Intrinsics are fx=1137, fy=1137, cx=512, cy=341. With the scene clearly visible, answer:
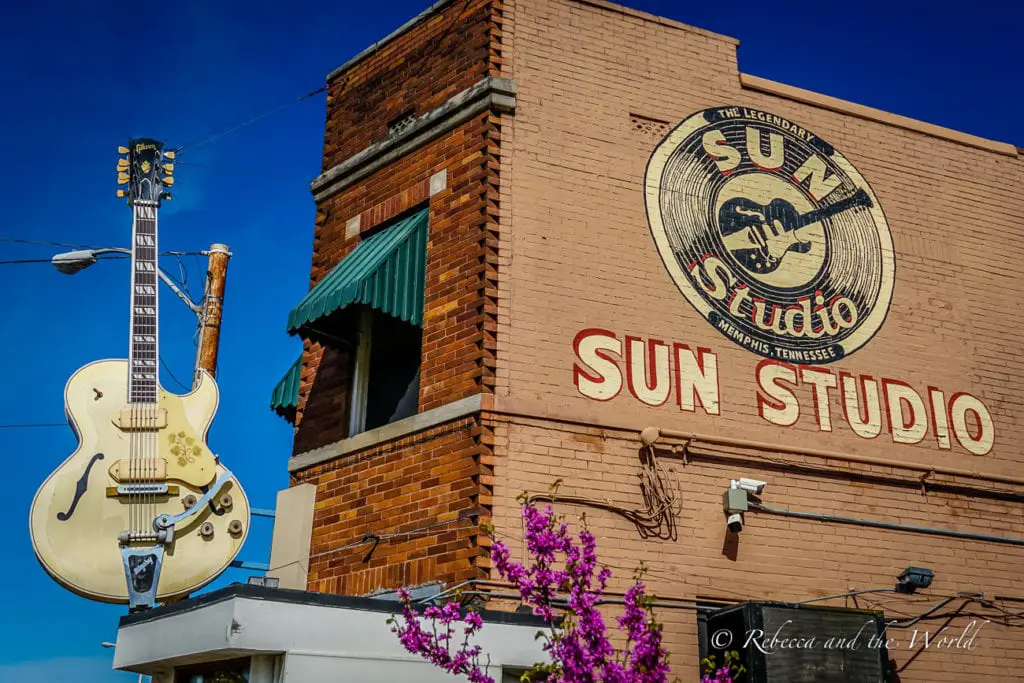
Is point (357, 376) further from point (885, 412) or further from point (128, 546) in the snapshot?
point (885, 412)

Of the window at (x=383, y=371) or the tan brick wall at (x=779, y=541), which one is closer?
the tan brick wall at (x=779, y=541)

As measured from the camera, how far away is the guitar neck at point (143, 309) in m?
10.4

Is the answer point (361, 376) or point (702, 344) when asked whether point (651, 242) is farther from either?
point (361, 376)

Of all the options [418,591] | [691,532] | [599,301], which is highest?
[599,301]

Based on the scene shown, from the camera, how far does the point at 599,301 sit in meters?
10.7

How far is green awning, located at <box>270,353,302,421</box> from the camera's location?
12562 mm

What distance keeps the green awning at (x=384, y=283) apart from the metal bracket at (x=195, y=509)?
6.15 feet

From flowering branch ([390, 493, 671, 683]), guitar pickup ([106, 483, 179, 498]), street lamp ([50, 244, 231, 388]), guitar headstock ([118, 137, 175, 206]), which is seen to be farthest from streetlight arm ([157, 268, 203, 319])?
flowering branch ([390, 493, 671, 683])

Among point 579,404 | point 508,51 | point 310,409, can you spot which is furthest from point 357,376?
point 508,51

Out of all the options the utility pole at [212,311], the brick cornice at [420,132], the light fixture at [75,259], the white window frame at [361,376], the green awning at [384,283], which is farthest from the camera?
the utility pole at [212,311]

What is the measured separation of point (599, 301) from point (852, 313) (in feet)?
9.60

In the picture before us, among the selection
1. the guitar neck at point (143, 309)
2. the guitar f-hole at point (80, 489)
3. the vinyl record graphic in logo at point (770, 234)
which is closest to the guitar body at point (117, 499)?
the guitar f-hole at point (80, 489)

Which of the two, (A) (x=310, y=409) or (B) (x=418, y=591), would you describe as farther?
(A) (x=310, y=409)

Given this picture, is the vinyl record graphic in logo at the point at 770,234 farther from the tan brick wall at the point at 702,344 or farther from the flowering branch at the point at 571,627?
the flowering branch at the point at 571,627
